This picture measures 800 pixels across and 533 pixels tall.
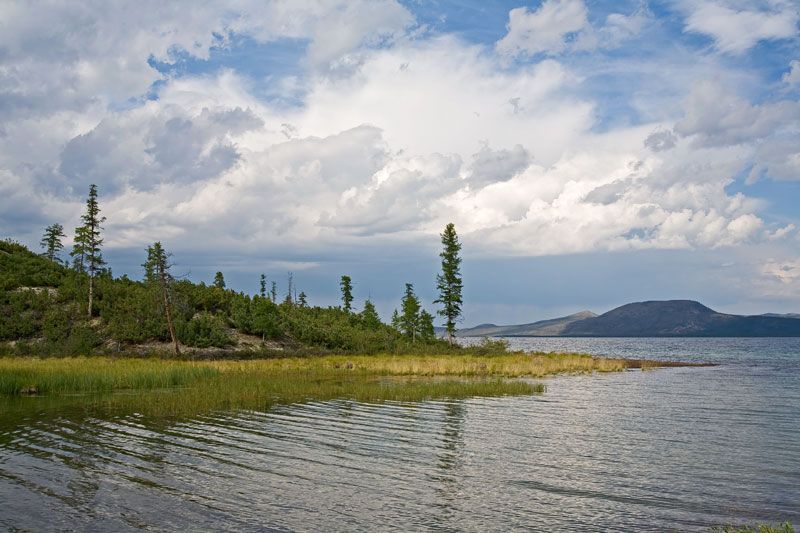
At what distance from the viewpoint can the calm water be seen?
43.0ft

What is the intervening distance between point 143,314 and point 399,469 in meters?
53.1

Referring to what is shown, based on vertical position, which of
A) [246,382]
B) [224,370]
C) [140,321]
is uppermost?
[140,321]

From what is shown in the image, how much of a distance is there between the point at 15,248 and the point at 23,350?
31.9 m

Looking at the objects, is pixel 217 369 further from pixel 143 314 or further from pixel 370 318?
pixel 370 318

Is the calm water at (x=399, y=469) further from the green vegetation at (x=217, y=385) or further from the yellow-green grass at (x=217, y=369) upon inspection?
the yellow-green grass at (x=217, y=369)

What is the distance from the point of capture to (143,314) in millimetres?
63750

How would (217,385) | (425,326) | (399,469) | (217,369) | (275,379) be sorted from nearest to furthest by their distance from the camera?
(399,469)
(217,385)
(275,379)
(217,369)
(425,326)

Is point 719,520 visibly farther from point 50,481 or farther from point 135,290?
point 135,290

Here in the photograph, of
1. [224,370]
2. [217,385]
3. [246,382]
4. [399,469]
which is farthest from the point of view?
[224,370]

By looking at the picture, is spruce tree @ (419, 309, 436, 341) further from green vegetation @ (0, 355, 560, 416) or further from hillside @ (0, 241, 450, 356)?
green vegetation @ (0, 355, 560, 416)

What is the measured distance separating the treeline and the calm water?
3193 centimetres

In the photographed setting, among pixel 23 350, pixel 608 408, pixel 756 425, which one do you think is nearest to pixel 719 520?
pixel 756 425

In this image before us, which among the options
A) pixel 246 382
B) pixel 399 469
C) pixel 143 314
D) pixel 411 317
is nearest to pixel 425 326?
pixel 411 317

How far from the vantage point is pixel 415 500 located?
1430cm
